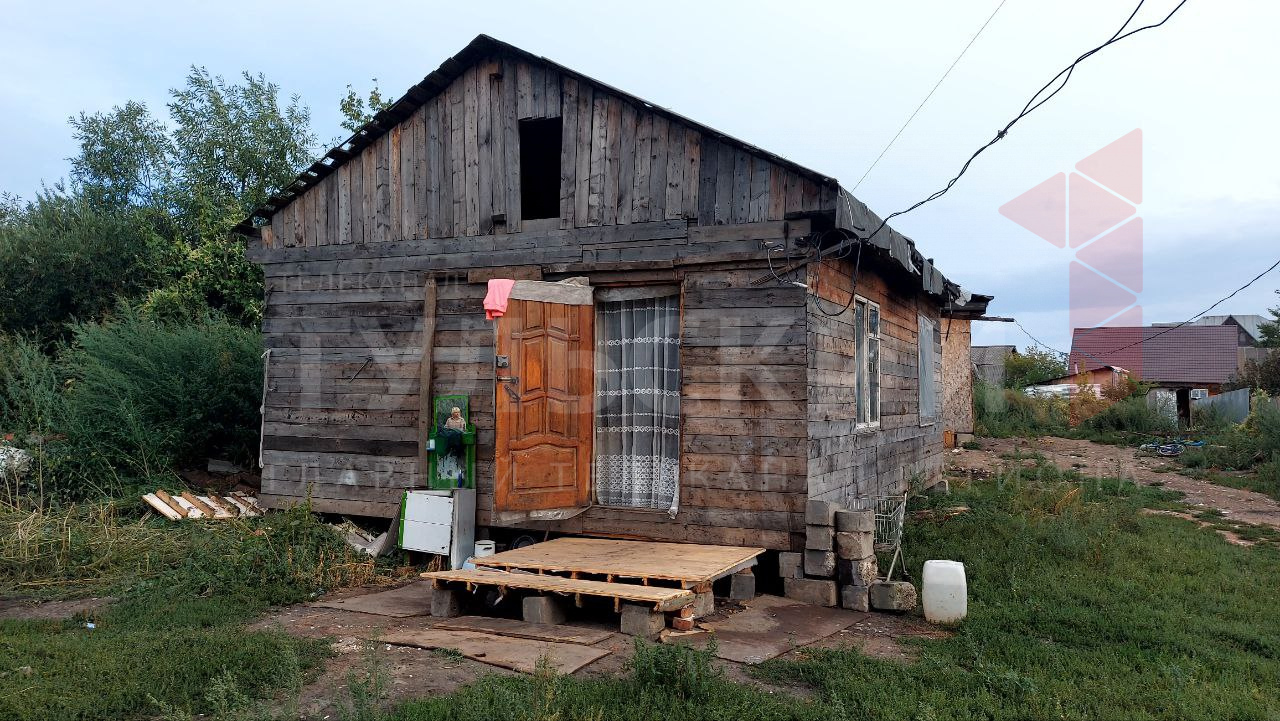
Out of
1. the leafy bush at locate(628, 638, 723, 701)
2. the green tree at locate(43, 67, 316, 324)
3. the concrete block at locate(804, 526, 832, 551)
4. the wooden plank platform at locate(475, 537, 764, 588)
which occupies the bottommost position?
the leafy bush at locate(628, 638, 723, 701)

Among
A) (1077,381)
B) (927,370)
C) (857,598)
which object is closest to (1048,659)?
(857,598)

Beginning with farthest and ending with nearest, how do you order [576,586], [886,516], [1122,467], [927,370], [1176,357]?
[1176,357] < [1122,467] < [927,370] < [886,516] < [576,586]

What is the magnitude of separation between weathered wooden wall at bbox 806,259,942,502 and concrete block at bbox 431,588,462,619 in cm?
324

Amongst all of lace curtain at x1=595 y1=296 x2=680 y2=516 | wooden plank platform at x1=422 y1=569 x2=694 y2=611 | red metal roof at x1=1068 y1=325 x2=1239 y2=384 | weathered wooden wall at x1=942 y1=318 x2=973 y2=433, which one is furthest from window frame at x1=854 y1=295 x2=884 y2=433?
red metal roof at x1=1068 y1=325 x2=1239 y2=384

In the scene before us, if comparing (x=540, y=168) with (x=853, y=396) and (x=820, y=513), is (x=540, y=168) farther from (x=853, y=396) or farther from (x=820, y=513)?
(x=820, y=513)

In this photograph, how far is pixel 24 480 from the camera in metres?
10.8

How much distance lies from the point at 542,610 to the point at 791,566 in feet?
7.88

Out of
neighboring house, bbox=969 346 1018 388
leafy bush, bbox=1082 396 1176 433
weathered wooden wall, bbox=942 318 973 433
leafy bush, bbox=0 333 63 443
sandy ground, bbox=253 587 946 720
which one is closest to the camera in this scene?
sandy ground, bbox=253 587 946 720

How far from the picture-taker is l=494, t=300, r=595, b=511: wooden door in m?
7.82

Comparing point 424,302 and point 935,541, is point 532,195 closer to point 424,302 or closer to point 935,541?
point 424,302

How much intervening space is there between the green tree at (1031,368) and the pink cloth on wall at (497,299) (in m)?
33.9

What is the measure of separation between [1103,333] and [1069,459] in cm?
2649

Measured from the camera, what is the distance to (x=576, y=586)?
629 cm

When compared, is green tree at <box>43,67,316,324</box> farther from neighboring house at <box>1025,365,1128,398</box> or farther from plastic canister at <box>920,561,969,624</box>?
neighboring house at <box>1025,365,1128,398</box>
